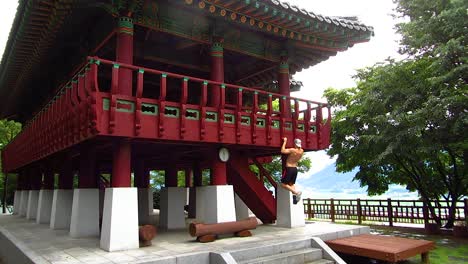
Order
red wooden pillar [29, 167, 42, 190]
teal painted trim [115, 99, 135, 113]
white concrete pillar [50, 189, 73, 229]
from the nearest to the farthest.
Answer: teal painted trim [115, 99, 135, 113]
white concrete pillar [50, 189, 73, 229]
red wooden pillar [29, 167, 42, 190]

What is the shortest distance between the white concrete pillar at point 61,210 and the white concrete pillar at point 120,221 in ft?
18.0

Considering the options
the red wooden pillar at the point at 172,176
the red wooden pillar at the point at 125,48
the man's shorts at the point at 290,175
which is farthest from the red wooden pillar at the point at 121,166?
the red wooden pillar at the point at 172,176

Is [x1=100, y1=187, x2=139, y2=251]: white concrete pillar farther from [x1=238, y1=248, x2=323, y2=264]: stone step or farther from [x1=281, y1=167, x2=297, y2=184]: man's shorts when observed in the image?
[x1=281, y1=167, x2=297, y2=184]: man's shorts

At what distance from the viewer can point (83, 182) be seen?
11.8m

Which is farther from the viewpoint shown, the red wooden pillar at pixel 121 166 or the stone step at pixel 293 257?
the red wooden pillar at pixel 121 166

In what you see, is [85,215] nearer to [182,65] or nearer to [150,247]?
[150,247]

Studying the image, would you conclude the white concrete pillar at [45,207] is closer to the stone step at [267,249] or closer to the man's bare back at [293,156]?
the stone step at [267,249]

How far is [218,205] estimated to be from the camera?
33.8ft

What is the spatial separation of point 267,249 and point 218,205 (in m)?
2.19

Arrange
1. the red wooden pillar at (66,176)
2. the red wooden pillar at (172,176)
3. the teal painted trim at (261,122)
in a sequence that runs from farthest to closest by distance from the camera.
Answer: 1. the red wooden pillar at (172,176)
2. the red wooden pillar at (66,176)
3. the teal painted trim at (261,122)

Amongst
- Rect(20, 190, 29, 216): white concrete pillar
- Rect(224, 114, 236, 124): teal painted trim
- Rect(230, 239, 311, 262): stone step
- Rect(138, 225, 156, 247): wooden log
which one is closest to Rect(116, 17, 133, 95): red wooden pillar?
Rect(224, 114, 236, 124): teal painted trim

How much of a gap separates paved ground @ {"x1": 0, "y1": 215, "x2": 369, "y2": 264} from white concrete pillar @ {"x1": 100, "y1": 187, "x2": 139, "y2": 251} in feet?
0.79

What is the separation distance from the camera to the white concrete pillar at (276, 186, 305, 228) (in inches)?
479

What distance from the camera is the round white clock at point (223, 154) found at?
1087 centimetres
